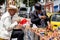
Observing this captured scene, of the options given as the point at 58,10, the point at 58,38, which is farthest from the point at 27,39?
the point at 58,38

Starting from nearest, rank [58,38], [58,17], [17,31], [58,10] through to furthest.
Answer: [58,38]
[17,31]
[58,17]
[58,10]

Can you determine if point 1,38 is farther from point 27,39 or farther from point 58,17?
point 58,17

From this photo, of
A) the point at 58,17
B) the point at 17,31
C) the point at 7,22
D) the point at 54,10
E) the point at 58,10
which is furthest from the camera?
the point at 54,10

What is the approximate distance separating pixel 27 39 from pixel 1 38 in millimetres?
1653

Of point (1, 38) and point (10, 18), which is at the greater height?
point (10, 18)

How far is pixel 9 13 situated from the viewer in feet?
14.6

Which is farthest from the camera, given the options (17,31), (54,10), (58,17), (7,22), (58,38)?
(54,10)

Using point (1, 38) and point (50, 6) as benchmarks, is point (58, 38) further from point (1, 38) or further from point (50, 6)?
point (50, 6)

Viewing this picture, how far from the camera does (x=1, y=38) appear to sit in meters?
4.50

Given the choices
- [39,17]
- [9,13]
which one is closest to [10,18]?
[9,13]

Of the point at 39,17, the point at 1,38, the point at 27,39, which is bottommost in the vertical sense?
the point at 27,39

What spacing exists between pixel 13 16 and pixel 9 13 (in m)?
0.12

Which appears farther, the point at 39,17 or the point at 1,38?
the point at 39,17

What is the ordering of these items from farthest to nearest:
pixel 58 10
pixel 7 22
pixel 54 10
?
1. pixel 54 10
2. pixel 58 10
3. pixel 7 22
